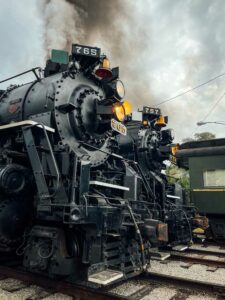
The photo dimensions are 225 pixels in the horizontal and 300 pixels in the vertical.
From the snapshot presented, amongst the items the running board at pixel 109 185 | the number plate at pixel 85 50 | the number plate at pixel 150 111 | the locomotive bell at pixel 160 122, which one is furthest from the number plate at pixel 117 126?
the locomotive bell at pixel 160 122

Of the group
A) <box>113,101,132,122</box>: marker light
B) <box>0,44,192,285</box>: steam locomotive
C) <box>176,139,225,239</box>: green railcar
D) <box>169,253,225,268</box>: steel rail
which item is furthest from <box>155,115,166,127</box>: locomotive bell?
<box>113,101,132,122</box>: marker light

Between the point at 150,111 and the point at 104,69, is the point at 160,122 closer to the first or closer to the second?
the point at 150,111

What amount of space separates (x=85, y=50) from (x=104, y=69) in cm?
51

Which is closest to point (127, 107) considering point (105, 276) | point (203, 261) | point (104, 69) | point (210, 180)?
point (104, 69)

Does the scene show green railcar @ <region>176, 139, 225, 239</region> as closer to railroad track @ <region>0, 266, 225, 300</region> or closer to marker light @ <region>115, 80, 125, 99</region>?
railroad track @ <region>0, 266, 225, 300</region>

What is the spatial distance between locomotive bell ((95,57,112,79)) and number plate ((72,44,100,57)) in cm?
24

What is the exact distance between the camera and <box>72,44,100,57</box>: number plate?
548 centimetres

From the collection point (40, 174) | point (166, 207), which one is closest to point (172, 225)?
point (166, 207)

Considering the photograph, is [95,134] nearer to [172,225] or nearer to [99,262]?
[99,262]

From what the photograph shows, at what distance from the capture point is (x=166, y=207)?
7.95 m

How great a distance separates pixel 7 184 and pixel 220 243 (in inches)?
330

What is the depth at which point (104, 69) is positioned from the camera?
5.76 metres

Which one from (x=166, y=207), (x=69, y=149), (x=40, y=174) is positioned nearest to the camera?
(x=40, y=174)

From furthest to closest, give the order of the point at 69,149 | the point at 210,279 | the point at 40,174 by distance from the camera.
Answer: the point at 210,279, the point at 69,149, the point at 40,174
